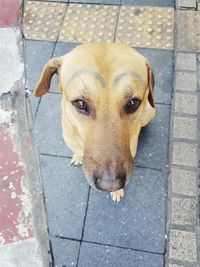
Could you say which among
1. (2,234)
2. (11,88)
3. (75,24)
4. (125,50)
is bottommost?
(2,234)

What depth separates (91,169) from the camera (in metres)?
3.02

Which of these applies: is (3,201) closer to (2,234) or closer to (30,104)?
(2,234)

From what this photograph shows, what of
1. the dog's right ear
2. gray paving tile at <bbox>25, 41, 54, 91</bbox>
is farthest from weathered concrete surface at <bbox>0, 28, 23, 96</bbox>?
the dog's right ear

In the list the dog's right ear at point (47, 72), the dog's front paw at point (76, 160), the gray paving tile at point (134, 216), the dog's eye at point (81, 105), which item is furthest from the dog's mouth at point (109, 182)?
the dog's front paw at point (76, 160)

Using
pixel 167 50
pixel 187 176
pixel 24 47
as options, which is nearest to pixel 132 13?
pixel 167 50

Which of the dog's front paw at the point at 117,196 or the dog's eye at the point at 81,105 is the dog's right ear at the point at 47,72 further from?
the dog's front paw at the point at 117,196

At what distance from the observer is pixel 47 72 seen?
3352 mm

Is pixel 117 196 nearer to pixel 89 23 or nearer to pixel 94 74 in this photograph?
pixel 94 74

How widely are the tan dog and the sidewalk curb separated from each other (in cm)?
121

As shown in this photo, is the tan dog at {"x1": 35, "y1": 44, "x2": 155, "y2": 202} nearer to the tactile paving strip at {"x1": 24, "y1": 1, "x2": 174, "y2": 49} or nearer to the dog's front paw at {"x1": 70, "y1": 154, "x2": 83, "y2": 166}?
the dog's front paw at {"x1": 70, "y1": 154, "x2": 83, "y2": 166}

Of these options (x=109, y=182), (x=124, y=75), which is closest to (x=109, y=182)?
(x=109, y=182)

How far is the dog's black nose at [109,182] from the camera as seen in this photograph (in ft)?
9.63

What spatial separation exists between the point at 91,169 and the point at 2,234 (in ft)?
4.85

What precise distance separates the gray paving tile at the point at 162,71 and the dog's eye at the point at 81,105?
1.74 metres
